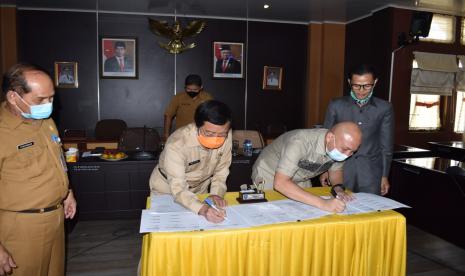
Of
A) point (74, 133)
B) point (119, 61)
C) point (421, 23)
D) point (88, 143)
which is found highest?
point (421, 23)

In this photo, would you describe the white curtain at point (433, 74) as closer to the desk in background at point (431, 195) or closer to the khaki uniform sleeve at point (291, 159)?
the desk in background at point (431, 195)

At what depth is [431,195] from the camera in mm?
3520

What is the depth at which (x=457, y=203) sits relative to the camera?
323 cm

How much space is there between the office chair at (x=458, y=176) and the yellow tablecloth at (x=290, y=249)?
1.56 meters

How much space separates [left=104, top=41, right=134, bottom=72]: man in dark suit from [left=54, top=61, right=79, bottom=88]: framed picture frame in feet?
1.85

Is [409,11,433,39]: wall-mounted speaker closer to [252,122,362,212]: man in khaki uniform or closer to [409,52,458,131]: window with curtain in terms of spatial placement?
[409,52,458,131]: window with curtain

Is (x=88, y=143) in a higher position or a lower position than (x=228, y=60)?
lower

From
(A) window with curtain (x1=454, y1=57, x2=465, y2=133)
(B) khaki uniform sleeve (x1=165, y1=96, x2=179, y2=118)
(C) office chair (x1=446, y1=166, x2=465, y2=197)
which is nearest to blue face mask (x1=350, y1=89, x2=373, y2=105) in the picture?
(C) office chair (x1=446, y1=166, x2=465, y2=197)

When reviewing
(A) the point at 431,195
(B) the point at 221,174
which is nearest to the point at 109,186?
(B) the point at 221,174

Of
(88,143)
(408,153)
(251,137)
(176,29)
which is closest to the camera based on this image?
(408,153)

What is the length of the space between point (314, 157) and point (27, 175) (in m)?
1.50

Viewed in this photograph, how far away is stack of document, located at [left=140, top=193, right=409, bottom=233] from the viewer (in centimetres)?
164

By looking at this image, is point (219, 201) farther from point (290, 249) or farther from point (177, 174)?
point (290, 249)

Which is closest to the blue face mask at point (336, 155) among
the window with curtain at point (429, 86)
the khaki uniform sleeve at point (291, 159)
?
the khaki uniform sleeve at point (291, 159)
